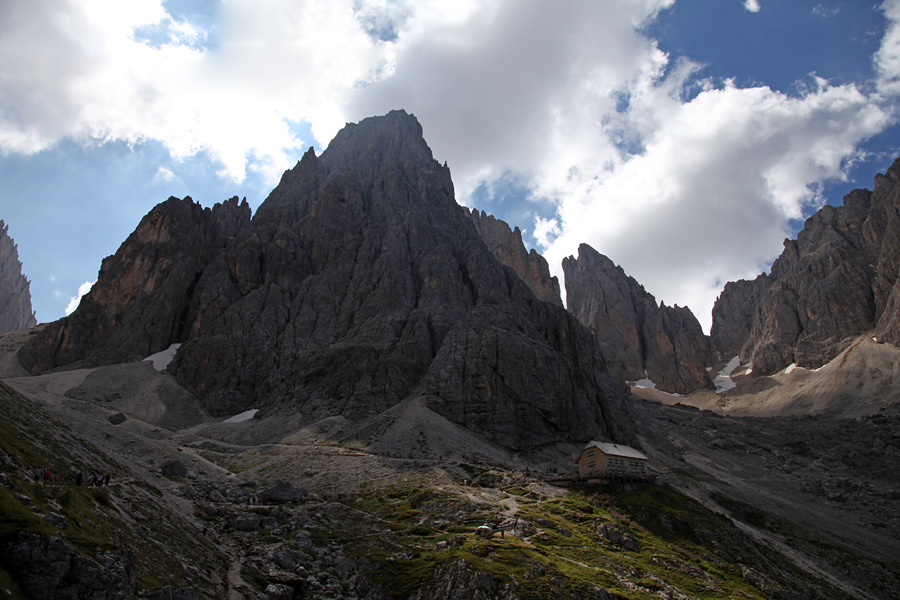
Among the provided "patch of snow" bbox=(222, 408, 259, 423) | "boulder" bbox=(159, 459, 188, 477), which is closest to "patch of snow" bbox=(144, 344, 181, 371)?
"patch of snow" bbox=(222, 408, 259, 423)

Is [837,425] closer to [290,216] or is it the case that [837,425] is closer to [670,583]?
[670,583]

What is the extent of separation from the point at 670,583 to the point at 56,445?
61392 mm

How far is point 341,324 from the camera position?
500 ft

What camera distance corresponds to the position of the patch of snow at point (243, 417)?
12250 cm

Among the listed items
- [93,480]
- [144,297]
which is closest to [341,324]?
[144,297]

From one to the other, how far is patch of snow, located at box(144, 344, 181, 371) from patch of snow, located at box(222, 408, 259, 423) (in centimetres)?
3083

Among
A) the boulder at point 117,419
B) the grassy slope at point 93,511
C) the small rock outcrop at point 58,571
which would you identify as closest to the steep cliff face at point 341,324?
the boulder at point 117,419

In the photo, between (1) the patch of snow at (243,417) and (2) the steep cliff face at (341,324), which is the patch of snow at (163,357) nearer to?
(2) the steep cliff face at (341,324)

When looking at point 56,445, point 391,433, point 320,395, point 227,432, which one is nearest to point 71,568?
point 56,445

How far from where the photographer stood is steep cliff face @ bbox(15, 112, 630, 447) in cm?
12412

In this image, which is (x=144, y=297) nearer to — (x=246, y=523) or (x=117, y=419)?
(x=117, y=419)

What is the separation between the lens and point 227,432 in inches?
4402

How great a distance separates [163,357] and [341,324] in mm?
51467

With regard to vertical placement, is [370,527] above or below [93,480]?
below
